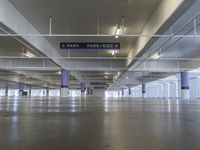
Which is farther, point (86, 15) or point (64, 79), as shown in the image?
point (64, 79)

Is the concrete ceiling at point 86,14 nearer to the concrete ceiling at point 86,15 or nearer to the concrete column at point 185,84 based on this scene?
the concrete ceiling at point 86,15

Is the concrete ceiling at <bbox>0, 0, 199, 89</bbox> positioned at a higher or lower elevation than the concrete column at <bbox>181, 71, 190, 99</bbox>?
higher

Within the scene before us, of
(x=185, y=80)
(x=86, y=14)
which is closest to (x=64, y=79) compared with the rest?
(x=185, y=80)

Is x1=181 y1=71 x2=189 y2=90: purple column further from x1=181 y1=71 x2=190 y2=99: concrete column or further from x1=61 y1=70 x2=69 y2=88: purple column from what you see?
x1=61 y1=70 x2=69 y2=88: purple column

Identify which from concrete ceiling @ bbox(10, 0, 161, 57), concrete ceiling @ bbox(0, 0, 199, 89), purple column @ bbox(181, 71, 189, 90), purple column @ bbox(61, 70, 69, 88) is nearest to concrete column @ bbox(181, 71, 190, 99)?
purple column @ bbox(181, 71, 189, 90)

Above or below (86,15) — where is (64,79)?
below

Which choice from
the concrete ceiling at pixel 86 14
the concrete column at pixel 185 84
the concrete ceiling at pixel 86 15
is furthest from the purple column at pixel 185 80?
the concrete ceiling at pixel 86 14

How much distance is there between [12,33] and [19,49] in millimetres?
9460

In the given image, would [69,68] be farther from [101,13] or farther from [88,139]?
[88,139]

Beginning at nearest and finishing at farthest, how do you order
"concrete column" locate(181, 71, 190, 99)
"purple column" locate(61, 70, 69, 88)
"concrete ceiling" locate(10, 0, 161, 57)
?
"concrete ceiling" locate(10, 0, 161, 57)
"purple column" locate(61, 70, 69, 88)
"concrete column" locate(181, 71, 190, 99)

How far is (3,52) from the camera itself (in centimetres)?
2248

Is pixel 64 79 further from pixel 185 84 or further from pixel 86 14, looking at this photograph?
pixel 86 14

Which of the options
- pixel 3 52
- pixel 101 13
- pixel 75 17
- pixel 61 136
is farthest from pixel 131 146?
pixel 3 52

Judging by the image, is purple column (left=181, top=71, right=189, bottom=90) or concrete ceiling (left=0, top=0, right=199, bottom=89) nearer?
concrete ceiling (left=0, top=0, right=199, bottom=89)
